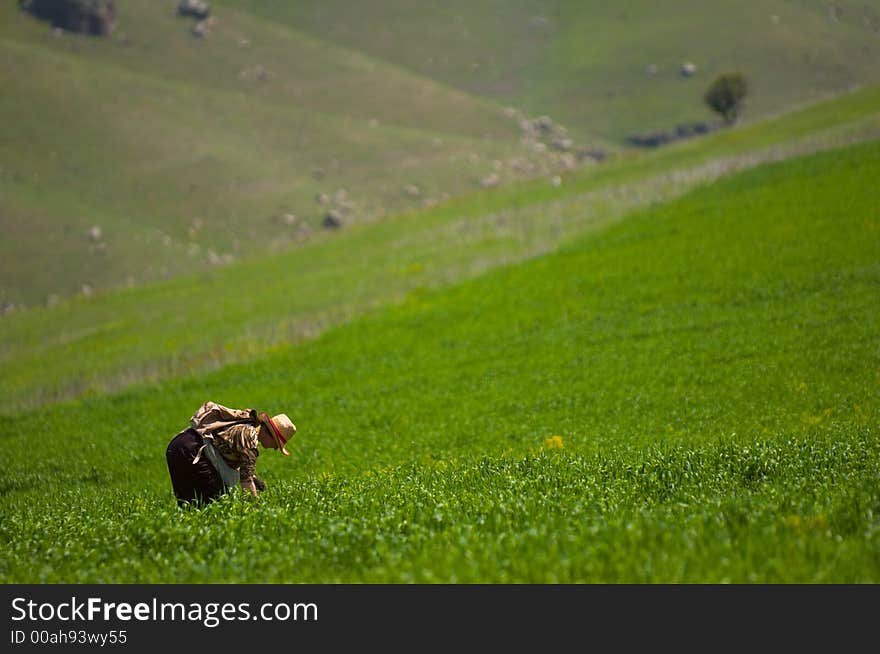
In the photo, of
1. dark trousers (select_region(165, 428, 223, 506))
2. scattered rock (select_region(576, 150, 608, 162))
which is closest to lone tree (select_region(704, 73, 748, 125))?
scattered rock (select_region(576, 150, 608, 162))

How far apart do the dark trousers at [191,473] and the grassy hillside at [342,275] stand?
83.6ft

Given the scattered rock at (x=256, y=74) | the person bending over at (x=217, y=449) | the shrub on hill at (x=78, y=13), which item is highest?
the person bending over at (x=217, y=449)

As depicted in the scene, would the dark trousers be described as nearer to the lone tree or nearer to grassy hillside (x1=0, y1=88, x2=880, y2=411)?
grassy hillside (x1=0, y1=88, x2=880, y2=411)

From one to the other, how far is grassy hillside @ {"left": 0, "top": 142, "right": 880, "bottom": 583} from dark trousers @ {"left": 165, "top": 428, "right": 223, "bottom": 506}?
508mm

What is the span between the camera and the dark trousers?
10086 mm

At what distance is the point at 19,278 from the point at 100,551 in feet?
302

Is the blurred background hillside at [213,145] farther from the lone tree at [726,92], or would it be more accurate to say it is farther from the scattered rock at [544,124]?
the lone tree at [726,92]

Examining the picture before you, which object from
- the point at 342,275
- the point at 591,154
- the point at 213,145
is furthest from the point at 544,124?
the point at 342,275

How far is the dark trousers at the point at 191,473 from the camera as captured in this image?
10.1 meters

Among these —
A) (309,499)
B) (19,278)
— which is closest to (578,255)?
(309,499)

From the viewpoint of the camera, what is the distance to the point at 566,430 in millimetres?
18844

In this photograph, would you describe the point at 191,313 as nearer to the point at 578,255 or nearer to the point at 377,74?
the point at 578,255

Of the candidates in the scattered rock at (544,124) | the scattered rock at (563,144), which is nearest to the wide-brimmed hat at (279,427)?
the scattered rock at (563,144)

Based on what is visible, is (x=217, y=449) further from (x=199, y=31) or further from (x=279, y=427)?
(x=199, y=31)
